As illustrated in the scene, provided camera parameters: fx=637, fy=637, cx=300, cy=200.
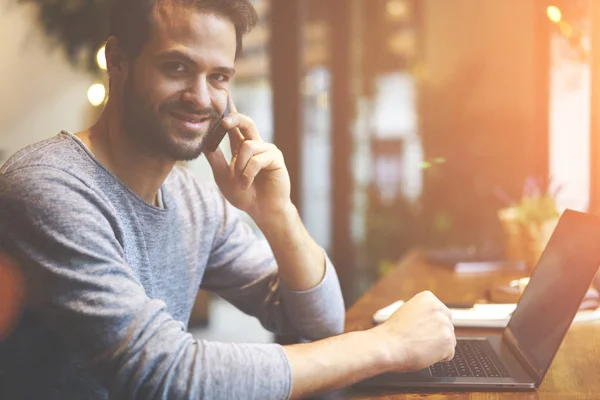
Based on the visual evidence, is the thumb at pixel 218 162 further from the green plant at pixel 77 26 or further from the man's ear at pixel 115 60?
the green plant at pixel 77 26

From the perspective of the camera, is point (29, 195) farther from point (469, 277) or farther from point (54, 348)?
point (469, 277)

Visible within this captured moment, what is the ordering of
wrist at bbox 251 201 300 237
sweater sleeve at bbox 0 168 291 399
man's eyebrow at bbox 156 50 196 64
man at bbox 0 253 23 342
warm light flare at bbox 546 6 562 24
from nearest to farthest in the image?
sweater sleeve at bbox 0 168 291 399
man at bbox 0 253 23 342
man's eyebrow at bbox 156 50 196 64
wrist at bbox 251 201 300 237
warm light flare at bbox 546 6 562 24

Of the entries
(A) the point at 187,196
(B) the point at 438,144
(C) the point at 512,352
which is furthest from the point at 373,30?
(C) the point at 512,352

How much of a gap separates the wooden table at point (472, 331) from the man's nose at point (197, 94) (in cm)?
54

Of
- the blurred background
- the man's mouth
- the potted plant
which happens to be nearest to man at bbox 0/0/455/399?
the man's mouth

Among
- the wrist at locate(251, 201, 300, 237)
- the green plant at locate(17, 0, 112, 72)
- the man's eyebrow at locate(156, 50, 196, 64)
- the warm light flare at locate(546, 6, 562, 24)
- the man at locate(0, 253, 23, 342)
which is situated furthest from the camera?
the green plant at locate(17, 0, 112, 72)

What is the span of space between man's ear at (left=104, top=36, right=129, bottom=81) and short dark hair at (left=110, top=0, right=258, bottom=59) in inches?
0.4

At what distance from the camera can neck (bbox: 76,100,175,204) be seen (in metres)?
1.09

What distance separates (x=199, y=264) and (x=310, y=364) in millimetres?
486

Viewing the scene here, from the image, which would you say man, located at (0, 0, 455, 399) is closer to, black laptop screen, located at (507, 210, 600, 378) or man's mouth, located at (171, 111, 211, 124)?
man's mouth, located at (171, 111, 211, 124)

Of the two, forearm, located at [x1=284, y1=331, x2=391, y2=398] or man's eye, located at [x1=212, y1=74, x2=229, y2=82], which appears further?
man's eye, located at [x1=212, y1=74, x2=229, y2=82]

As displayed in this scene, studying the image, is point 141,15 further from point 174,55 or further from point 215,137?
point 215,137

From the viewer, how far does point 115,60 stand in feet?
3.76

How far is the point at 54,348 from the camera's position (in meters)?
0.99
